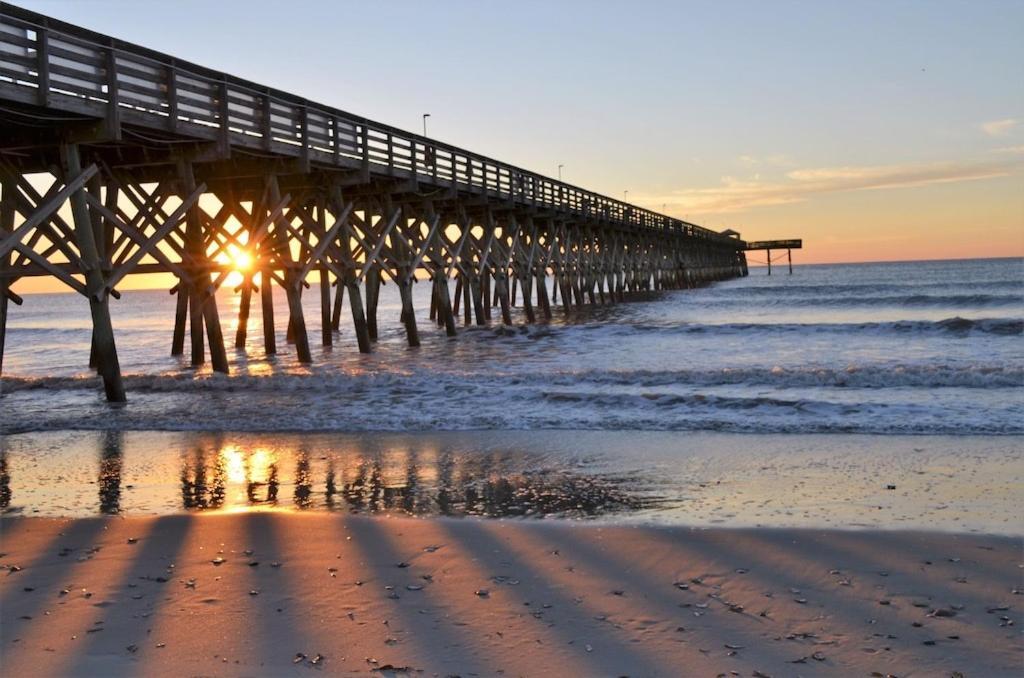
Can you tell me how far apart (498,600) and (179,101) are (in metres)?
9.70

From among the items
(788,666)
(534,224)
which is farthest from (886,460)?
(534,224)

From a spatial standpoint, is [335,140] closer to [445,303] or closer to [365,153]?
[365,153]

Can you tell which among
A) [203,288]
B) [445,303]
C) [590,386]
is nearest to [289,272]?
[203,288]

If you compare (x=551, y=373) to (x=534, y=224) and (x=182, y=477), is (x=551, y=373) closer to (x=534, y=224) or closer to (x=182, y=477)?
(x=182, y=477)

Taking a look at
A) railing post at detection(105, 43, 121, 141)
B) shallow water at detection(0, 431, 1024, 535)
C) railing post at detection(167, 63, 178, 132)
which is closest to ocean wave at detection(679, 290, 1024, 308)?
shallow water at detection(0, 431, 1024, 535)

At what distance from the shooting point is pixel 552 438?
8.79 meters

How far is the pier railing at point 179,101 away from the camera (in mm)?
9391

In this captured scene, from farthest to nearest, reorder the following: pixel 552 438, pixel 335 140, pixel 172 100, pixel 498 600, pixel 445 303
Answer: pixel 445 303
pixel 335 140
pixel 172 100
pixel 552 438
pixel 498 600

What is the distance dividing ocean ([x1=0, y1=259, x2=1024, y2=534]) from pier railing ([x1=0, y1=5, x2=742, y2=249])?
138 inches

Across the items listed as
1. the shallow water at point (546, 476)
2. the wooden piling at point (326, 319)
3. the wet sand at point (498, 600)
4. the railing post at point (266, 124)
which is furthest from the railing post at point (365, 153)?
the wet sand at point (498, 600)

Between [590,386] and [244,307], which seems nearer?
[590,386]

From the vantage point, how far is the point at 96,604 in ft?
13.1

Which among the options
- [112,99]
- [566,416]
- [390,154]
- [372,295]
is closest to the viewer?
[566,416]

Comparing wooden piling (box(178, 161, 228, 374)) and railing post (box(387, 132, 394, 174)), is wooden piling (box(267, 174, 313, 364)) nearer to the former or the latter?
wooden piling (box(178, 161, 228, 374))
